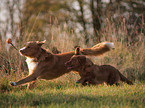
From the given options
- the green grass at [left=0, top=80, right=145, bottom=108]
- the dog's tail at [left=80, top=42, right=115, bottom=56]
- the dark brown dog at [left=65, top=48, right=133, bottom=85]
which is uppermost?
the dog's tail at [left=80, top=42, right=115, bottom=56]

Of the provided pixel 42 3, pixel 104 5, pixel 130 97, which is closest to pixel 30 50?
pixel 130 97

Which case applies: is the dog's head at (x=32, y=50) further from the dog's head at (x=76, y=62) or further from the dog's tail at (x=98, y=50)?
the dog's tail at (x=98, y=50)

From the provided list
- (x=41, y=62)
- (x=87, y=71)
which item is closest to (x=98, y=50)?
(x=87, y=71)

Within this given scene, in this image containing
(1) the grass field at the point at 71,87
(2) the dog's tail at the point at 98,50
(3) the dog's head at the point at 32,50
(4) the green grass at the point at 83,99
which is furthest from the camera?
(2) the dog's tail at the point at 98,50

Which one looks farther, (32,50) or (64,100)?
(32,50)

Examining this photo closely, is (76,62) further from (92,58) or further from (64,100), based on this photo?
(92,58)

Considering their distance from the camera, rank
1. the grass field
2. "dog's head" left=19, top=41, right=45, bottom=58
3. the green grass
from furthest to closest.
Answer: "dog's head" left=19, top=41, right=45, bottom=58 < the grass field < the green grass

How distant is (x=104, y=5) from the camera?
51.4 ft

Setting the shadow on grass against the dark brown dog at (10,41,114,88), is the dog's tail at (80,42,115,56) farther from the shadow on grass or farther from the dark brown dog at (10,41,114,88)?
the shadow on grass

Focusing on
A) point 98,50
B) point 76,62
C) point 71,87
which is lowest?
point 71,87

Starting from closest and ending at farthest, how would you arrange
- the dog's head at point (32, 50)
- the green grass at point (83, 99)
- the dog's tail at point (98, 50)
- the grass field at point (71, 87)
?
the green grass at point (83, 99), the grass field at point (71, 87), the dog's head at point (32, 50), the dog's tail at point (98, 50)

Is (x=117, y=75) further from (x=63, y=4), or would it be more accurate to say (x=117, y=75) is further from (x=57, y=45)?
(x=63, y=4)

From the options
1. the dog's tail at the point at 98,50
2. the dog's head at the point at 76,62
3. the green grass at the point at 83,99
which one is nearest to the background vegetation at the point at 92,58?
the green grass at the point at 83,99

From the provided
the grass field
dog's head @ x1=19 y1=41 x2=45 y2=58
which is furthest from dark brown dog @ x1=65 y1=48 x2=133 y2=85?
dog's head @ x1=19 y1=41 x2=45 y2=58
